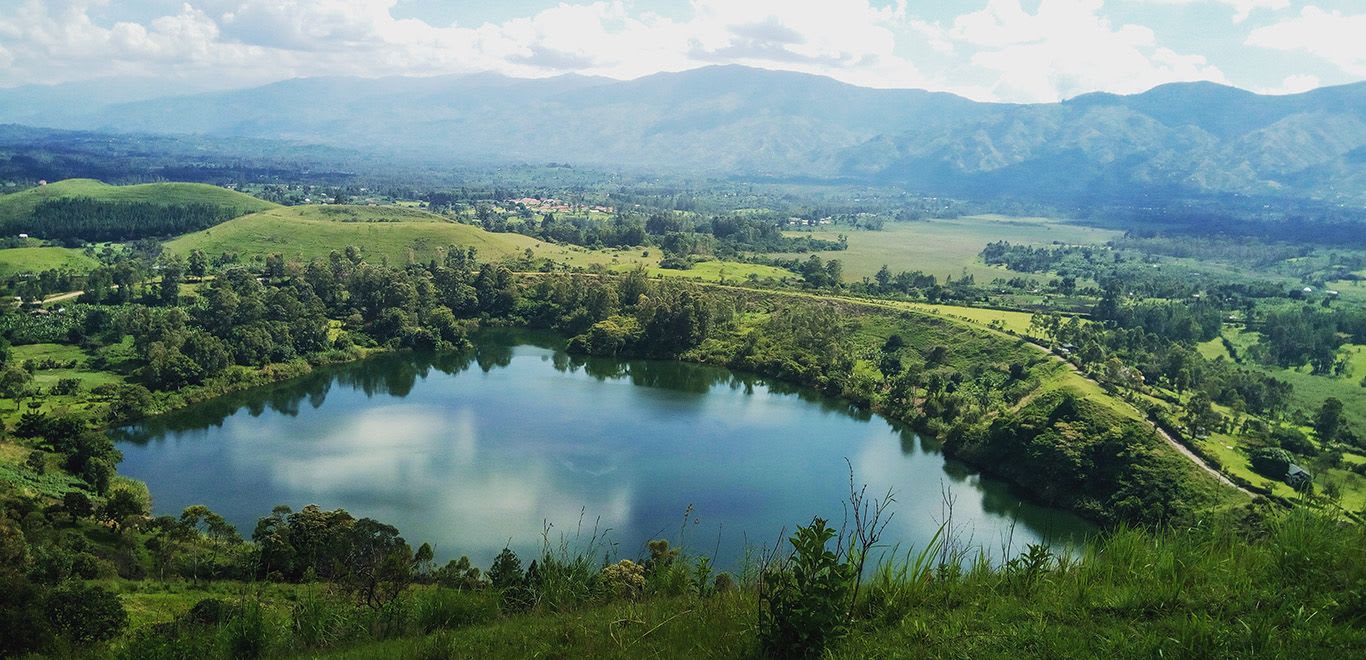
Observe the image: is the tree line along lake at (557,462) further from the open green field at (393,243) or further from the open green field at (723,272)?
the open green field at (393,243)

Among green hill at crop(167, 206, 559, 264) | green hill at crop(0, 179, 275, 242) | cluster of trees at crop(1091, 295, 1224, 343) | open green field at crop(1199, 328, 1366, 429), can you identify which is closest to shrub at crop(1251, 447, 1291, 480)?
open green field at crop(1199, 328, 1366, 429)

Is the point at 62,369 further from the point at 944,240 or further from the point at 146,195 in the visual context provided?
the point at 944,240

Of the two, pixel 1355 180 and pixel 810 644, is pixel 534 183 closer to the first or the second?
pixel 1355 180

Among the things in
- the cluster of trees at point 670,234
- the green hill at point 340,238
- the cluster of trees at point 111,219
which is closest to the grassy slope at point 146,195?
the cluster of trees at point 111,219

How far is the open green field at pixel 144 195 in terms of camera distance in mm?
77375

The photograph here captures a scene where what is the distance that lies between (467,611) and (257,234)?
6723 cm

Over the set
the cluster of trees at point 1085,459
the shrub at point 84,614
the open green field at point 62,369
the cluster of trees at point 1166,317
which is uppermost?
the cluster of trees at point 1166,317

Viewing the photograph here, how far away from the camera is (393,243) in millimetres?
62312

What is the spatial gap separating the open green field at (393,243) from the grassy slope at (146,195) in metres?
15.7

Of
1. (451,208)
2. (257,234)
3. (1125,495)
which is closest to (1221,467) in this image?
(1125,495)

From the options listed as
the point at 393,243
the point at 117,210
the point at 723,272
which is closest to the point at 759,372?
the point at 723,272

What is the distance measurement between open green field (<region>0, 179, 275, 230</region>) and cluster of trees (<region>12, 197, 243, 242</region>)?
2.70 meters

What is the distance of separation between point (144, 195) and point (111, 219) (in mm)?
14086

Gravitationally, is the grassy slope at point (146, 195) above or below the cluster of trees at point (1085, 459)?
above
